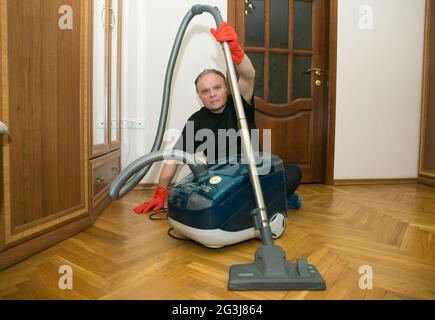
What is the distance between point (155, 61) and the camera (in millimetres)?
1852

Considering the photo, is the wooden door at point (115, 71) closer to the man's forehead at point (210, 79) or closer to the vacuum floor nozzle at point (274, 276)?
the man's forehead at point (210, 79)

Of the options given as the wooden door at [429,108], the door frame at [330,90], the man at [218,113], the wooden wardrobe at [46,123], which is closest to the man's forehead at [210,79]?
the man at [218,113]

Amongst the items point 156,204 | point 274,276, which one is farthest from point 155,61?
point 274,276

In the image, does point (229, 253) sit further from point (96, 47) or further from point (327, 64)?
point (327, 64)

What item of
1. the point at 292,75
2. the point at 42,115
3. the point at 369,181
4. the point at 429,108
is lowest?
the point at 369,181

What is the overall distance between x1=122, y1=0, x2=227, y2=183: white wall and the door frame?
770 mm

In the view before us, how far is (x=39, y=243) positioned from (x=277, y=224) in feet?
2.59

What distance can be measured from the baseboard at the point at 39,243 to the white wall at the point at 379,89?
5.82 feet

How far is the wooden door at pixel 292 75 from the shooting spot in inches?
80.3

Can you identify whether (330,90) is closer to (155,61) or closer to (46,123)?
(155,61)

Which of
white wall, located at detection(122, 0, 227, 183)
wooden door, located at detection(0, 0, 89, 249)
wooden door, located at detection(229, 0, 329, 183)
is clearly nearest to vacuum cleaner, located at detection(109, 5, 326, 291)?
wooden door, located at detection(0, 0, 89, 249)

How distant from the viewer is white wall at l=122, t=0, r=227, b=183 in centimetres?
182

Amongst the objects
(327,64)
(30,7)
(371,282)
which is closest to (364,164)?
(327,64)

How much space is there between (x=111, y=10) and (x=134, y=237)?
120 cm
